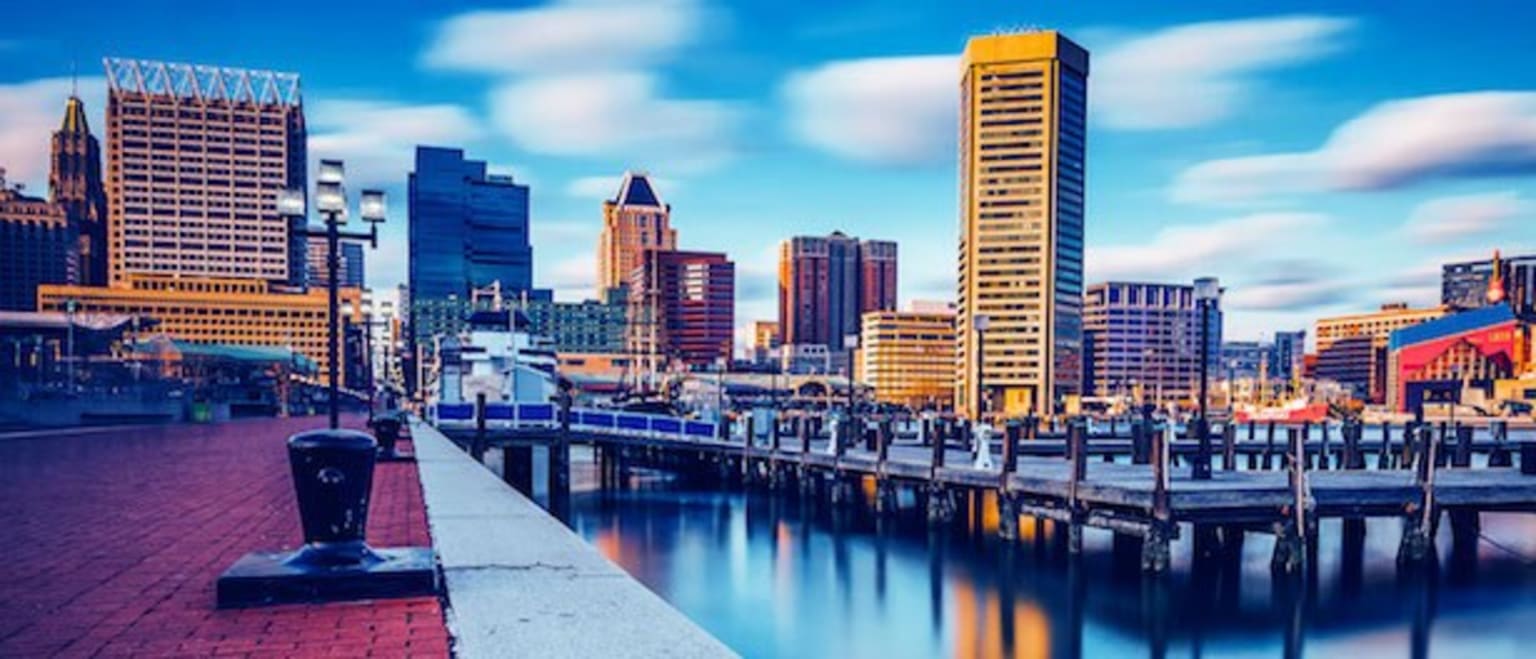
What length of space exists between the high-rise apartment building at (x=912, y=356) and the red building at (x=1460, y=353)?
80185 mm

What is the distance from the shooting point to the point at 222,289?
162 m

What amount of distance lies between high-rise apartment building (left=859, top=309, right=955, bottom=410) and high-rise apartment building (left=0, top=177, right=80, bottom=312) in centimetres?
17283

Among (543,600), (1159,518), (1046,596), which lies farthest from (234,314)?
(543,600)

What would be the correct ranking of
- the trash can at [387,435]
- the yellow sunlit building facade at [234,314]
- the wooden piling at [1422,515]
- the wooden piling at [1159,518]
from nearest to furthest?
the wooden piling at [1159,518] → the trash can at [387,435] → the wooden piling at [1422,515] → the yellow sunlit building facade at [234,314]

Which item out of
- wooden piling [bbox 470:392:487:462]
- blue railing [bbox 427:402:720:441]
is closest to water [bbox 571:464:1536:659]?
wooden piling [bbox 470:392:487:462]

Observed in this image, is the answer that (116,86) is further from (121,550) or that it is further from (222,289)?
(121,550)

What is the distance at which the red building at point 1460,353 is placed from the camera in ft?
428

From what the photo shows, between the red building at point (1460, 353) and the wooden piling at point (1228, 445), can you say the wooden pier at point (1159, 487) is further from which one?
the red building at point (1460, 353)

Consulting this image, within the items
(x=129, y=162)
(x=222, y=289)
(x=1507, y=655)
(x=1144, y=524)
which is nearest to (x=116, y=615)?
(x=1144, y=524)

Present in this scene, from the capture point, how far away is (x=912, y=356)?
193 m

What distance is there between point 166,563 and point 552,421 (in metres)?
29.3

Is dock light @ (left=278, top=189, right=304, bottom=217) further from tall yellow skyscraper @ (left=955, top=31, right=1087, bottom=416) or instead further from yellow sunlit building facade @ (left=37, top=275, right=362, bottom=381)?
tall yellow skyscraper @ (left=955, top=31, right=1087, bottom=416)

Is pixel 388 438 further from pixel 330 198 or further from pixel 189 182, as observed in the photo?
pixel 189 182

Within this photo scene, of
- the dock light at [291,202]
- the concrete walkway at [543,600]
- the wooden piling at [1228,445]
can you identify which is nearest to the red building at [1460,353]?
the wooden piling at [1228,445]
